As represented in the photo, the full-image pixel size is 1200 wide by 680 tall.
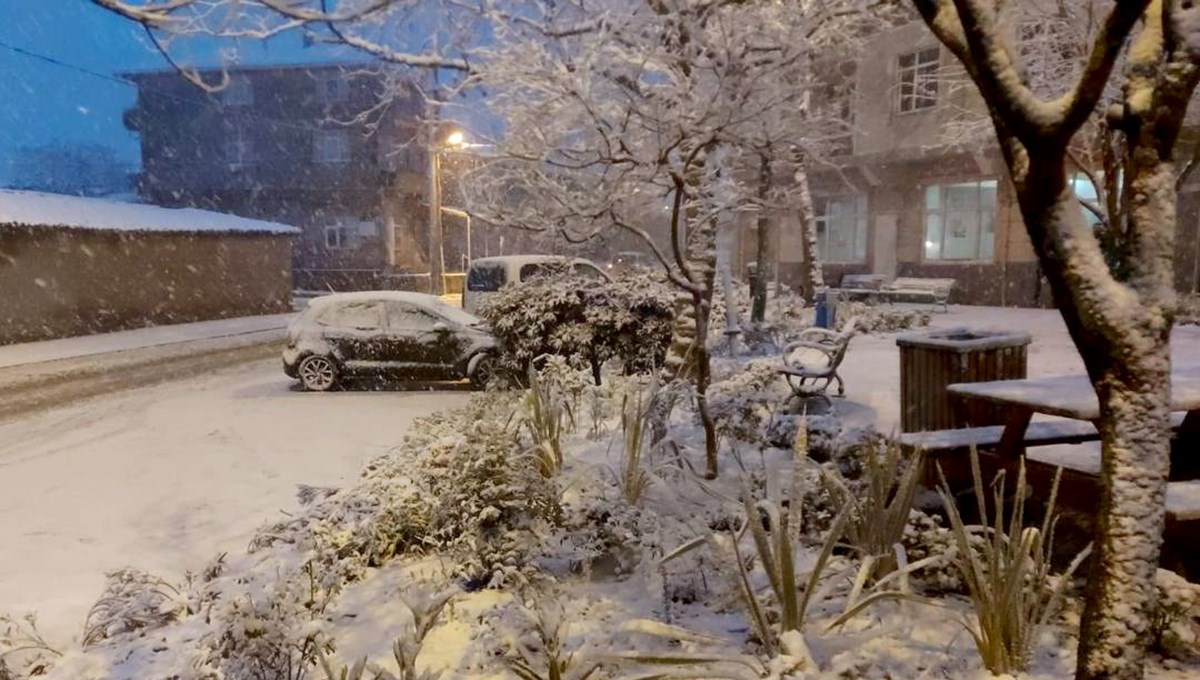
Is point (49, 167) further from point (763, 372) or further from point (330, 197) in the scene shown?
point (763, 372)

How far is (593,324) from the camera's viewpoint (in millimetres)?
9477

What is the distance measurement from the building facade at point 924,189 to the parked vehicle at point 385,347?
1303 cm

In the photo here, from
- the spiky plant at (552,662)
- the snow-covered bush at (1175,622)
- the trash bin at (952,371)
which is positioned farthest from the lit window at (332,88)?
the snow-covered bush at (1175,622)

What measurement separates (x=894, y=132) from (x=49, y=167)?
2424 inches

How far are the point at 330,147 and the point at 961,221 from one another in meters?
27.8

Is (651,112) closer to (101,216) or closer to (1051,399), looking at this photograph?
(1051,399)

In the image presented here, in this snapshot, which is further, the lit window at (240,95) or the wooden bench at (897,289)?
the lit window at (240,95)

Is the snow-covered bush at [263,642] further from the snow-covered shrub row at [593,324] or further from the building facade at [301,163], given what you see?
the building facade at [301,163]

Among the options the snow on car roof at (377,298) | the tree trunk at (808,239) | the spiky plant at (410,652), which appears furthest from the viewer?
the tree trunk at (808,239)

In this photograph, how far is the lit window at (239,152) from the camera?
3766 cm

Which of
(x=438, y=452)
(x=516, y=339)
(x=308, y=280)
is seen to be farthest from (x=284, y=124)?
(x=438, y=452)

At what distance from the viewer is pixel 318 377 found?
12.4 metres

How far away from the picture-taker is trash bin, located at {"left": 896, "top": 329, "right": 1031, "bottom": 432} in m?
6.01

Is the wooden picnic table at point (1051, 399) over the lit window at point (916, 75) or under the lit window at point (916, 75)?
under
